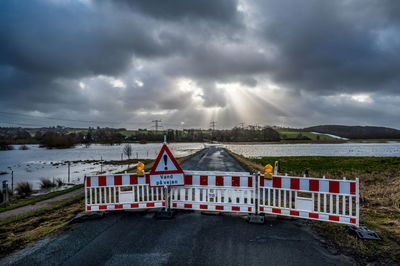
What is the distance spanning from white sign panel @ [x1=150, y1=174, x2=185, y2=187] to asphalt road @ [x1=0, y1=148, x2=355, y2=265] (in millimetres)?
1012

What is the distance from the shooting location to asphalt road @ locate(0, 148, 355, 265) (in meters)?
3.85

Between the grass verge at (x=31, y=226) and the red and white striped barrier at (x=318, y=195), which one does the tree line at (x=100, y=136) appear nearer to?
the grass verge at (x=31, y=226)

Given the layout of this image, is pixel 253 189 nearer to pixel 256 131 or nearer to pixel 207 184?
pixel 207 184

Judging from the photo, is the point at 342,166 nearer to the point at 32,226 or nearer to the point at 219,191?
the point at 219,191

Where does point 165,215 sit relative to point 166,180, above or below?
below

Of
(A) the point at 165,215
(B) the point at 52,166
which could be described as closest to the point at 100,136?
(B) the point at 52,166

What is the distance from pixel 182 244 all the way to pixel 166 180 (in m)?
2.37

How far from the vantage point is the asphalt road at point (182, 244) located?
3.85 m

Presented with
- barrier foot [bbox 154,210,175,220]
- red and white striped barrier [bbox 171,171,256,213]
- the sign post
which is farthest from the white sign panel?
barrier foot [bbox 154,210,175,220]

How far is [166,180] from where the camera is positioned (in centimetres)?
660

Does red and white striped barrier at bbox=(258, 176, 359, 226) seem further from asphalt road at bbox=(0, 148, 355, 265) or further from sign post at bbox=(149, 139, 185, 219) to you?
sign post at bbox=(149, 139, 185, 219)

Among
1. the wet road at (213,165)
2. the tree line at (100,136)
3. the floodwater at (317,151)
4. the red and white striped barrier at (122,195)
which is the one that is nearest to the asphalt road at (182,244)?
the red and white striped barrier at (122,195)

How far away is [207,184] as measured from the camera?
6660mm

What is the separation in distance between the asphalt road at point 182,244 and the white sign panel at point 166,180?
1.01m
